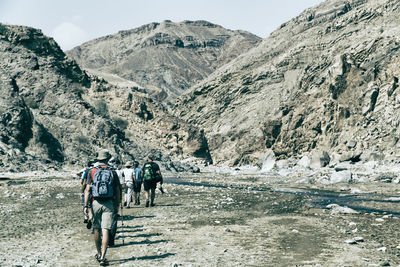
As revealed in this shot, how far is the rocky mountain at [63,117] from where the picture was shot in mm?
49656

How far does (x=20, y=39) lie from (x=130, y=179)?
200 ft

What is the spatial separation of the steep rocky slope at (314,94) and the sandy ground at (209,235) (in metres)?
29.8

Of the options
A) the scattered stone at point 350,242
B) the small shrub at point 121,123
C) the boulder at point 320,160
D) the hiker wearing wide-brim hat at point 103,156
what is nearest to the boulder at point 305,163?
the boulder at point 320,160

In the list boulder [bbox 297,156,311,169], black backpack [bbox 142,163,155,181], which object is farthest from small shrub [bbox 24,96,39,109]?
black backpack [bbox 142,163,155,181]

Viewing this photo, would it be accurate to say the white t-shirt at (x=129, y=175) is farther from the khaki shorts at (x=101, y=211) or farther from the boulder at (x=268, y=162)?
the boulder at (x=268, y=162)

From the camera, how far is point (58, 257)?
8023 millimetres

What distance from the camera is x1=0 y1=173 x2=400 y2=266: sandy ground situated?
7.97m

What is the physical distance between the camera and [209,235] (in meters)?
10.4

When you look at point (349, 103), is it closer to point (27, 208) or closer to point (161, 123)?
point (161, 123)

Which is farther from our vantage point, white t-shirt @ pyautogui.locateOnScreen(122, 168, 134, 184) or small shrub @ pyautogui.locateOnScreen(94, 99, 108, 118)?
small shrub @ pyautogui.locateOnScreen(94, 99, 108, 118)

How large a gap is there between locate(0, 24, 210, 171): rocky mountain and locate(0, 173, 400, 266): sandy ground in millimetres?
30708

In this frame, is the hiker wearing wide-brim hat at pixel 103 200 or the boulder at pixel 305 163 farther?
the boulder at pixel 305 163

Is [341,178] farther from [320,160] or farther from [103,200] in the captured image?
[103,200]

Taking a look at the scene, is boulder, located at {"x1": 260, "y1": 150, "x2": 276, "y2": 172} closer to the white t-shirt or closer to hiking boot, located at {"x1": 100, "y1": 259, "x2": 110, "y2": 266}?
the white t-shirt
